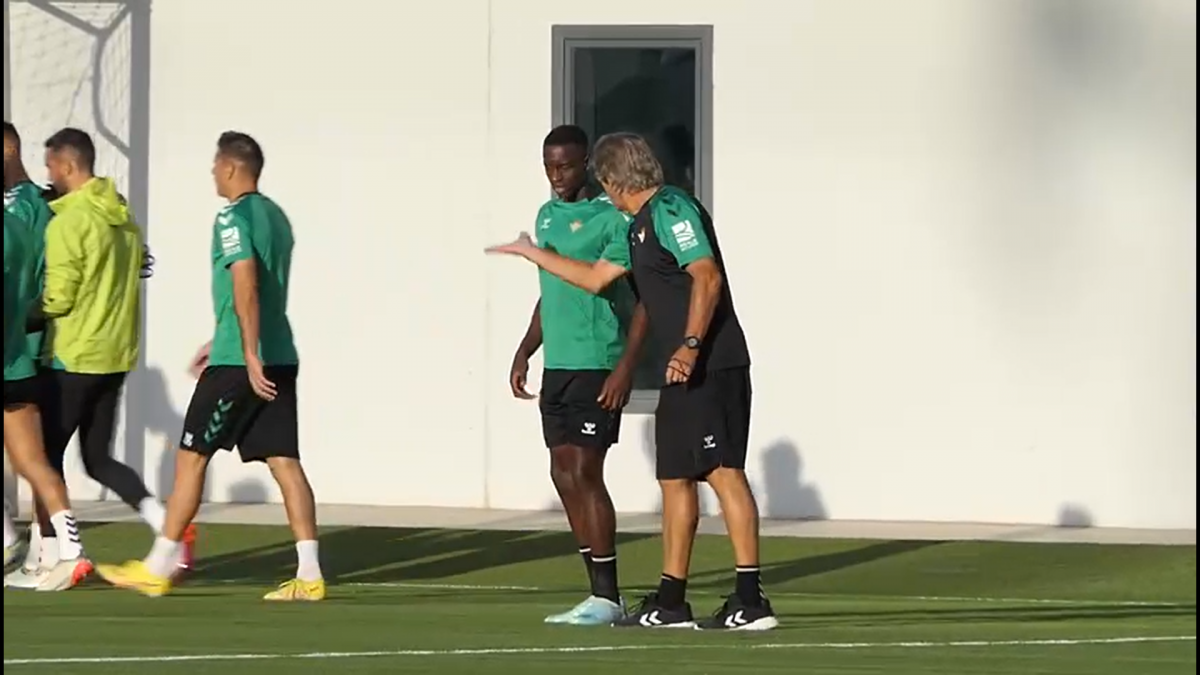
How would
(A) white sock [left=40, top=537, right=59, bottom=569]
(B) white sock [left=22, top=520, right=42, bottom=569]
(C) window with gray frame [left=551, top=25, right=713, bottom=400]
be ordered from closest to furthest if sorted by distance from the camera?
(A) white sock [left=40, top=537, right=59, bottom=569] → (B) white sock [left=22, top=520, right=42, bottom=569] → (C) window with gray frame [left=551, top=25, right=713, bottom=400]

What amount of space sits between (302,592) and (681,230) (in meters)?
2.26

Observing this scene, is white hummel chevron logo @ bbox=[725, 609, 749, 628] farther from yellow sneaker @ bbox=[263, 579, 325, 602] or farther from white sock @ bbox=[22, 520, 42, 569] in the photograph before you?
white sock @ bbox=[22, 520, 42, 569]

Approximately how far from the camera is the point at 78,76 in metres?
14.7

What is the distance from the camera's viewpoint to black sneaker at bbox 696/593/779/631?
372 inches

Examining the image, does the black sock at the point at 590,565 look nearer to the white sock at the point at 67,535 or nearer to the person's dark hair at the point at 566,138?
the person's dark hair at the point at 566,138

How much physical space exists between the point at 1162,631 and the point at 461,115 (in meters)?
5.85

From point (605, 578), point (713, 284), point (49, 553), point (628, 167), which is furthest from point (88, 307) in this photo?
point (713, 284)

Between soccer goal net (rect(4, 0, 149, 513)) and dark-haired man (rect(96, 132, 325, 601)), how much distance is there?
171 inches

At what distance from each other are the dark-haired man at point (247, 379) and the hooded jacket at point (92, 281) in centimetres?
80

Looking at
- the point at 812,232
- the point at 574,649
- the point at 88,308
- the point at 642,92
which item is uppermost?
the point at 642,92

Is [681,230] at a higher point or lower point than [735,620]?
higher

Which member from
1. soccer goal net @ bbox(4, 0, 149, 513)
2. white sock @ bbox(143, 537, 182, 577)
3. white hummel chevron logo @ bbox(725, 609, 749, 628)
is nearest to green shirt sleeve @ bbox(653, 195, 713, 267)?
white hummel chevron logo @ bbox(725, 609, 749, 628)

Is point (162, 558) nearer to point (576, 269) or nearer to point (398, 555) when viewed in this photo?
point (576, 269)

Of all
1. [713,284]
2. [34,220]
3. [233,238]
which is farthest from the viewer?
[34,220]
